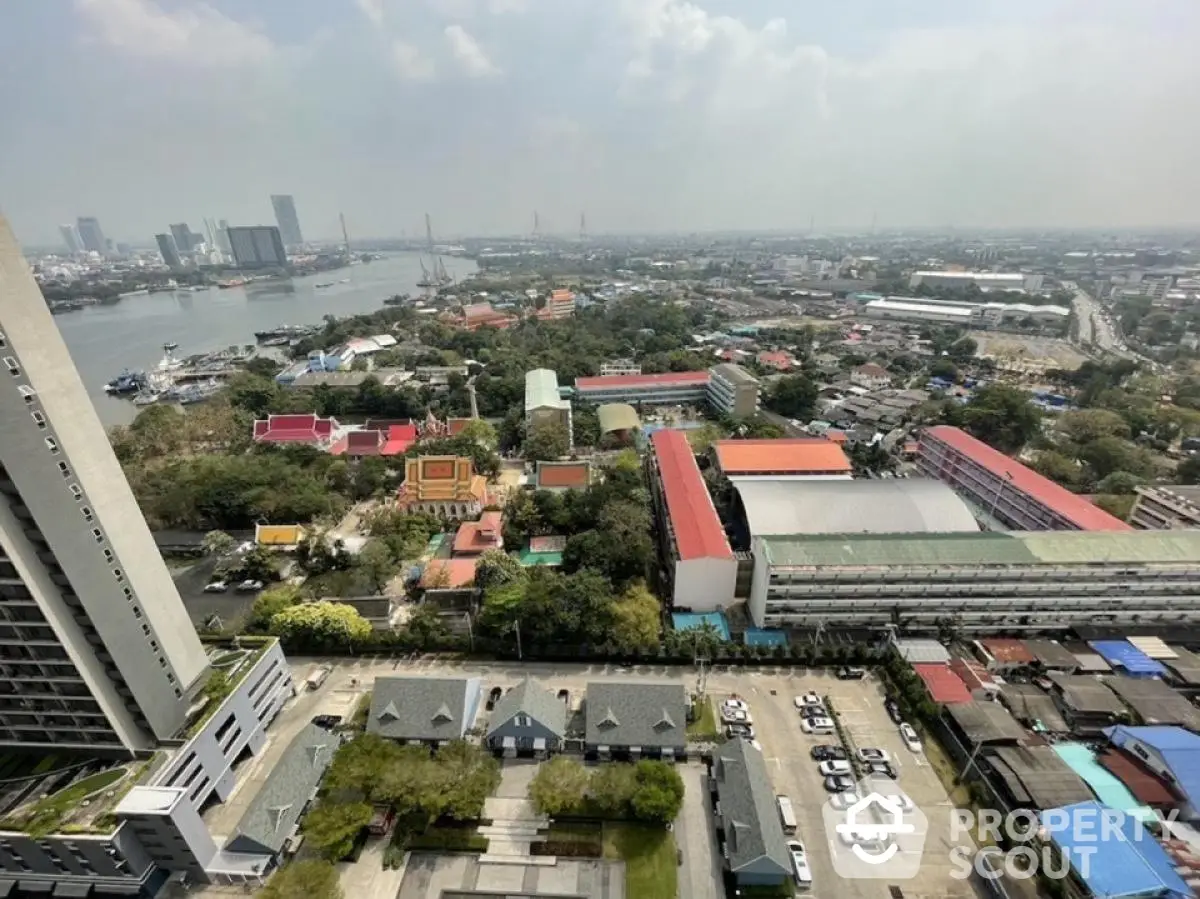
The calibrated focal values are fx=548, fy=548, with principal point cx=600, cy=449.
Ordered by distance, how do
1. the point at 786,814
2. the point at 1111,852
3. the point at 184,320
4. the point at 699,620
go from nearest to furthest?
the point at 1111,852, the point at 786,814, the point at 699,620, the point at 184,320

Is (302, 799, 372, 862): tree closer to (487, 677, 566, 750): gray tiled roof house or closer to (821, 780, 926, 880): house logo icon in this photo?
(487, 677, 566, 750): gray tiled roof house

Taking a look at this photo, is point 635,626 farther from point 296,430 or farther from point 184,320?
point 184,320

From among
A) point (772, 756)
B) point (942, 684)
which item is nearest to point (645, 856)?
point (772, 756)

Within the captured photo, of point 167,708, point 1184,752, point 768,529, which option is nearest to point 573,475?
point 768,529

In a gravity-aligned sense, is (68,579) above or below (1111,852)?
above

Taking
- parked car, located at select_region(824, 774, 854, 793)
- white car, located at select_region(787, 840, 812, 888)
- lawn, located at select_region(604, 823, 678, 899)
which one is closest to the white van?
white car, located at select_region(787, 840, 812, 888)

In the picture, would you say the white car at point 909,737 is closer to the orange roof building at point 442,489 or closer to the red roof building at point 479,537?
the red roof building at point 479,537
